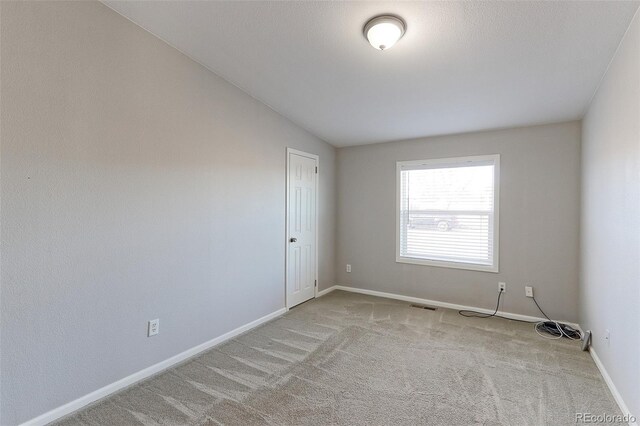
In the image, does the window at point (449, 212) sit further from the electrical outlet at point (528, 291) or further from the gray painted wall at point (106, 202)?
the gray painted wall at point (106, 202)

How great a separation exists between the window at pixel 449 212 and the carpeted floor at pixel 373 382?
37.1 inches

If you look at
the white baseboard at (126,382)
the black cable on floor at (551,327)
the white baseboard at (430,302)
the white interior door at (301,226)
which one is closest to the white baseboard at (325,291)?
the white baseboard at (430,302)

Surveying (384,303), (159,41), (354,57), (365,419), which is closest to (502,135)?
(354,57)

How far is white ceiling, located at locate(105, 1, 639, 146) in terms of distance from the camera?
1886mm

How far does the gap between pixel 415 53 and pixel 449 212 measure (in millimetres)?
2265

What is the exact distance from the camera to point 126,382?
7.14 ft

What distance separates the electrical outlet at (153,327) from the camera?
7.66 feet

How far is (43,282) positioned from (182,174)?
1.18 m

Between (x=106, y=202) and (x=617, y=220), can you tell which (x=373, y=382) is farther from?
(x=106, y=202)

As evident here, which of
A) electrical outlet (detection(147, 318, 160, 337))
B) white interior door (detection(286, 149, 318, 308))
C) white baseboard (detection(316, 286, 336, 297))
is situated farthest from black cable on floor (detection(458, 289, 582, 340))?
electrical outlet (detection(147, 318, 160, 337))

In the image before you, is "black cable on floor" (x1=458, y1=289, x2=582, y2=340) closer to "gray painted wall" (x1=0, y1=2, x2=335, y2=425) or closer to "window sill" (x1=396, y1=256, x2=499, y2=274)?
"window sill" (x1=396, y1=256, x2=499, y2=274)

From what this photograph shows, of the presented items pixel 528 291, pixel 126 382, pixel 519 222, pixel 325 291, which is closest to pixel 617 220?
pixel 519 222

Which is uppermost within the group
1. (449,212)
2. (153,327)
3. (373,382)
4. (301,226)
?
(449,212)

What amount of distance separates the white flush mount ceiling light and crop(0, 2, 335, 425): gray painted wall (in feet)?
5.25
